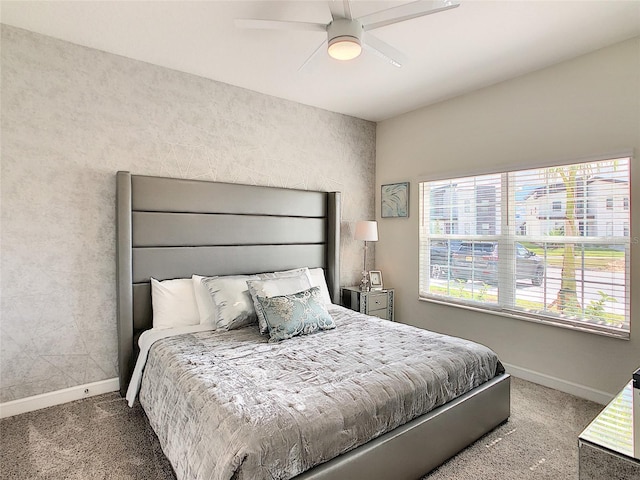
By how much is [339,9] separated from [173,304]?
2272 mm

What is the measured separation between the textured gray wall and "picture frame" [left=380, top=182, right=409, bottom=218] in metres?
1.86

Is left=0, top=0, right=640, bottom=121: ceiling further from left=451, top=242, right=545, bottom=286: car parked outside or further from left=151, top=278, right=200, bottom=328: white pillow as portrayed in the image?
left=151, top=278, right=200, bottom=328: white pillow

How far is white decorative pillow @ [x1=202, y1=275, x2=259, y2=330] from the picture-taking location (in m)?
2.69

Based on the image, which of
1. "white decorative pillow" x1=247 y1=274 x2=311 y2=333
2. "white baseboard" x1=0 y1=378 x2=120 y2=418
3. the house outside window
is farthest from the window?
"white baseboard" x1=0 y1=378 x2=120 y2=418

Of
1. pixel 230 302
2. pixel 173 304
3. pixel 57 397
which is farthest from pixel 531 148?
pixel 57 397

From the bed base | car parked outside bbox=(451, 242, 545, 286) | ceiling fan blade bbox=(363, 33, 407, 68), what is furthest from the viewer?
car parked outside bbox=(451, 242, 545, 286)

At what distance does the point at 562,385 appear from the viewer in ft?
9.40

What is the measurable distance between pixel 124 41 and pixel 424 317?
3.66 meters

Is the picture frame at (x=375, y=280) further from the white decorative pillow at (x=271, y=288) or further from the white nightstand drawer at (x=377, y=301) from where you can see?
the white decorative pillow at (x=271, y=288)

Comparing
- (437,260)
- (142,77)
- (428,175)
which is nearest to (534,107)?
(428,175)

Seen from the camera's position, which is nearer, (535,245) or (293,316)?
(293,316)

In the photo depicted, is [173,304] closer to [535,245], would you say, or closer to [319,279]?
[319,279]

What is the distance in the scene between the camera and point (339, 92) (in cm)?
352

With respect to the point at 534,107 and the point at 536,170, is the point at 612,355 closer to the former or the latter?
the point at 536,170
